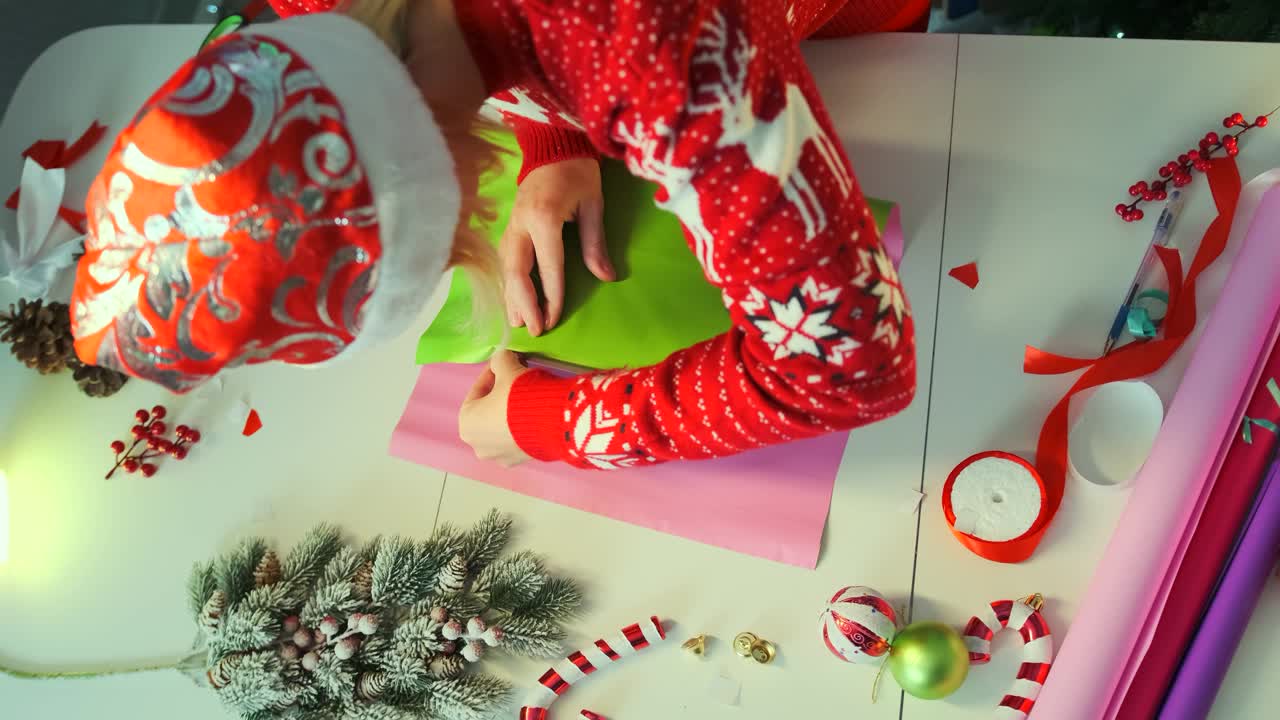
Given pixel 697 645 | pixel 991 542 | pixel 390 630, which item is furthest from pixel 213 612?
pixel 991 542

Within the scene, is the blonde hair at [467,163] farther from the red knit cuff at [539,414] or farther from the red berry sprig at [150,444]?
the red berry sprig at [150,444]

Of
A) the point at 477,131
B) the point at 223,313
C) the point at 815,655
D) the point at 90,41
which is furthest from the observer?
the point at 90,41

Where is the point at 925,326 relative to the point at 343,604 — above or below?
above

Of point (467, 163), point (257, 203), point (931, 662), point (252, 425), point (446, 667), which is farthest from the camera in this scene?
point (252, 425)

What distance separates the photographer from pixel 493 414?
732mm

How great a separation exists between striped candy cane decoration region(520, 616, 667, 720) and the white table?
0.04 feet

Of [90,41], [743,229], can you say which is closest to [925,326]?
[743,229]

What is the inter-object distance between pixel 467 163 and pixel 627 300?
289 millimetres

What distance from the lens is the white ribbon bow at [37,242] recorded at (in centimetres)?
91

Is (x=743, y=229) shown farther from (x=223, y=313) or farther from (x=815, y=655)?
(x=815, y=655)

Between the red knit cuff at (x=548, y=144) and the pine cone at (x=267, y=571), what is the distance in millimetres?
405

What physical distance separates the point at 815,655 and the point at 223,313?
0.47 m

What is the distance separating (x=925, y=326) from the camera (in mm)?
706

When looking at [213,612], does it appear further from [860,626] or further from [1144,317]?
[1144,317]
